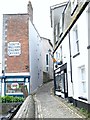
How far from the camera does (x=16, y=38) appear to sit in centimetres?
3900

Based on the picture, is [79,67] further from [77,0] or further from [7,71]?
[7,71]

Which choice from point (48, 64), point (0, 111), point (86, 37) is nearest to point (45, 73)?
point (48, 64)

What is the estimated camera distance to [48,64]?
2239 inches

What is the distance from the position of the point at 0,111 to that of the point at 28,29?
638 inches

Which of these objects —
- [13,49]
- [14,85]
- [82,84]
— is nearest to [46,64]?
[13,49]

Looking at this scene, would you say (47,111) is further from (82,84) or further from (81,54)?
(81,54)

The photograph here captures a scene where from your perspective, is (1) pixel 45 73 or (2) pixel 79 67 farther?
(1) pixel 45 73

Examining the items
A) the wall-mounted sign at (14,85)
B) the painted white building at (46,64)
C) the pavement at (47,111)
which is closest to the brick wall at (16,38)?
the wall-mounted sign at (14,85)

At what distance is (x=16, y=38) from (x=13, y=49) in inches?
60.1

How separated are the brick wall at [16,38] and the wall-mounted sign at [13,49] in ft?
0.95

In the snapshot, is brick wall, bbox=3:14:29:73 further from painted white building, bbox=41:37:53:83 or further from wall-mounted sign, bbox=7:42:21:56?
painted white building, bbox=41:37:53:83

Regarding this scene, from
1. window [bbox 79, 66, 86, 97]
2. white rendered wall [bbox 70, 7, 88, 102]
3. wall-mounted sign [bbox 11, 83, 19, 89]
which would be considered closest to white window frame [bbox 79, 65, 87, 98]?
window [bbox 79, 66, 86, 97]

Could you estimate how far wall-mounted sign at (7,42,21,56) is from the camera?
127 ft

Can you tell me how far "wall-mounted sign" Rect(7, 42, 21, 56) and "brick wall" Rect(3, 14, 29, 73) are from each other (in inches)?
11.4
